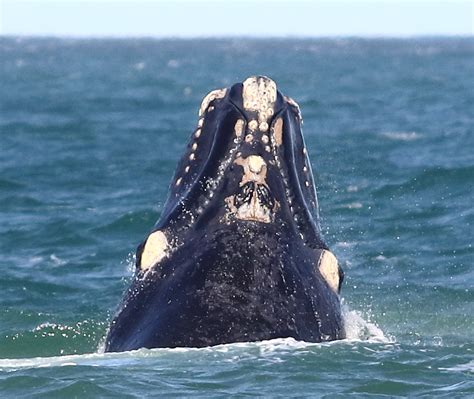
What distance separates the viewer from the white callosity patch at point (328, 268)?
11297 millimetres

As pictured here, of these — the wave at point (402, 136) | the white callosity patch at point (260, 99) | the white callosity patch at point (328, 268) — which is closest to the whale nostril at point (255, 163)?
the white callosity patch at point (260, 99)

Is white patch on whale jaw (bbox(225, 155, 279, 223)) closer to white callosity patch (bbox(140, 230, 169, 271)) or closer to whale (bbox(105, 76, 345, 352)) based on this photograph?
whale (bbox(105, 76, 345, 352))

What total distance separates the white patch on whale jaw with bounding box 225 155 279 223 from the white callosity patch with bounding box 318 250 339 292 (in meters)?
0.52

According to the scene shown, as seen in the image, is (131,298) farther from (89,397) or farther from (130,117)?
(130,117)

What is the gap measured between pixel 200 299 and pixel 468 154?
22149 millimetres

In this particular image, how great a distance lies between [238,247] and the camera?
11.0m

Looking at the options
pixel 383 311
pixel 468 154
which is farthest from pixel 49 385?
pixel 468 154

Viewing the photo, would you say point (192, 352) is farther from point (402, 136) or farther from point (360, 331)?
point (402, 136)

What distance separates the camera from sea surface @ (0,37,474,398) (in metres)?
10.9

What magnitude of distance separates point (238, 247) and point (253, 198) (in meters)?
0.49

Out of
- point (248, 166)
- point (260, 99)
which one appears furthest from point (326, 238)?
point (248, 166)

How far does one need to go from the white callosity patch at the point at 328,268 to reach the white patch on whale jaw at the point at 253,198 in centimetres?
52

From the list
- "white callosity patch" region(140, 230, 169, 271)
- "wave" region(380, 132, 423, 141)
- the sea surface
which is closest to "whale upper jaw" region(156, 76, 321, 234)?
"white callosity patch" region(140, 230, 169, 271)

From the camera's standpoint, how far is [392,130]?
41.0 metres
